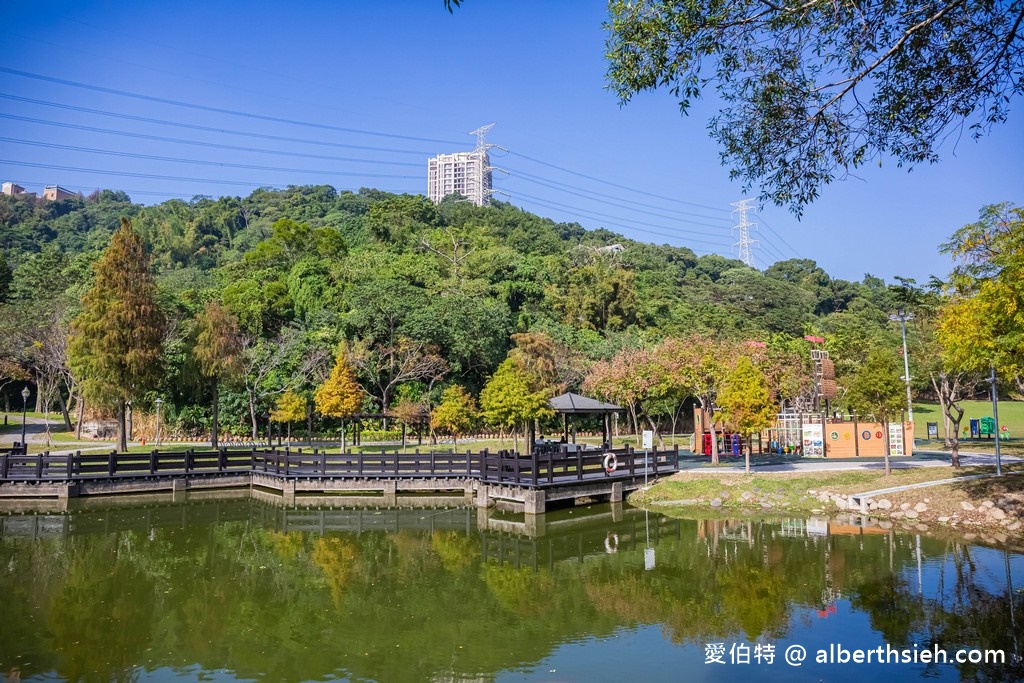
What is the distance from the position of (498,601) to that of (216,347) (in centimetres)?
3093

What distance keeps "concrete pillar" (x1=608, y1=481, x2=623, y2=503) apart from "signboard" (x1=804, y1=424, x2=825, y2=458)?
41.2 feet

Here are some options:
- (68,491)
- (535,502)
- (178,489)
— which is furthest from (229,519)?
(535,502)

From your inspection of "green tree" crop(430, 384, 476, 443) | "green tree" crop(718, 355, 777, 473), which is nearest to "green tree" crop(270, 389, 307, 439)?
"green tree" crop(430, 384, 476, 443)

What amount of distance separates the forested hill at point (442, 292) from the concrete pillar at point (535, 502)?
74.8ft

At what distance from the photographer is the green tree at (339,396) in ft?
123

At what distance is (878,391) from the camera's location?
24.9 metres

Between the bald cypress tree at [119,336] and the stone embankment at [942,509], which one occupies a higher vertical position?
the bald cypress tree at [119,336]

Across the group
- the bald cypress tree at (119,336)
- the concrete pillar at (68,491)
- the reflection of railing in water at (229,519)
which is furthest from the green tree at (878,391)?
the bald cypress tree at (119,336)

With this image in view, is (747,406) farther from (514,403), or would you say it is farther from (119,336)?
(119,336)

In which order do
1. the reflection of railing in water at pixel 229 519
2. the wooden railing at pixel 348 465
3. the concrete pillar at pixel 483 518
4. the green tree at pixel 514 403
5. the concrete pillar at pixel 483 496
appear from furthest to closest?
1. the green tree at pixel 514 403
2. the concrete pillar at pixel 483 496
3. the wooden railing at pixel 348 465
4. the concrete pillar at pixel 483 518
5. the reflection of railing in water at pixel 229 519

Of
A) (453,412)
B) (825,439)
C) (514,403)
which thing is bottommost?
(825,439)

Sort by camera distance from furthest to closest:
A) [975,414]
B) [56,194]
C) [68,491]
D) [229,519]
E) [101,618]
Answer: [56,194], [975,414], [68,491], [229,519], [101,618]

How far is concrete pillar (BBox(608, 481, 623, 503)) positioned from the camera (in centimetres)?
2478

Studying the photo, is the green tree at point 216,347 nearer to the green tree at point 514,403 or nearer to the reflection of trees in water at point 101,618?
the green tree at point 514,403
